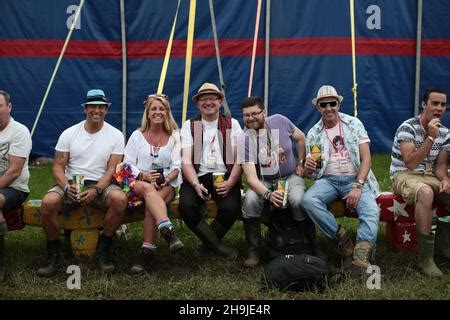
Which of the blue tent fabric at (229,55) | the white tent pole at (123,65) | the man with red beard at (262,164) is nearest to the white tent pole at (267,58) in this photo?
the blue tent fabric at (229,55)

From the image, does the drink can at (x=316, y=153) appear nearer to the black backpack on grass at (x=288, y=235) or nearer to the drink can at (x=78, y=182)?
the black backpack on grass at (x=288, y=235)

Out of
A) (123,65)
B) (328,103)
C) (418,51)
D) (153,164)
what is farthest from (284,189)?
(418,51)

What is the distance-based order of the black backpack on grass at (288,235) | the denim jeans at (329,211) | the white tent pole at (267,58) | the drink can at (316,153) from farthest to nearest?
the white tent pole at (267,58) → the drink can at (316,153) → the black backpack on grass at (288,235) → the denim jeans at (329,211)

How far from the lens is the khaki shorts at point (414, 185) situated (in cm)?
439

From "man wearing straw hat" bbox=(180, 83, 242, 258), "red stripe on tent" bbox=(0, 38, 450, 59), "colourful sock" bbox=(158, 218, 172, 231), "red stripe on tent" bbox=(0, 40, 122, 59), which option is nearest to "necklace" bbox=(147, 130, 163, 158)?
"man wearing straw hat" bbox=(180, 83, 242, 258)

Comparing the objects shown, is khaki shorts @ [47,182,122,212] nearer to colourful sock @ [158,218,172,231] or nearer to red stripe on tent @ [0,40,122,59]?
colourful sock @ [158,218,172,231]

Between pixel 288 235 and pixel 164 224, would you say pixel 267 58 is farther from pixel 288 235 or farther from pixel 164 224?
pixel 164 224

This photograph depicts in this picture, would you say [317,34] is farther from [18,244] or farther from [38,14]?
[18,244]

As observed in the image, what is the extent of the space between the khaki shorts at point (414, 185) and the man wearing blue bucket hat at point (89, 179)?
2.01m

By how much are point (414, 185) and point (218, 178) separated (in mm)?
1401

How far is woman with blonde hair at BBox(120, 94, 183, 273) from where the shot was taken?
4.27 m

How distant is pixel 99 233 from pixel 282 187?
142 centimetres

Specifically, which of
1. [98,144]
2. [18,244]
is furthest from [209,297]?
[18,244]

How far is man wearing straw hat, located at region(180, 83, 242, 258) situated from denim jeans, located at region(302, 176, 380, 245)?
0.58 m
